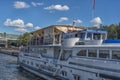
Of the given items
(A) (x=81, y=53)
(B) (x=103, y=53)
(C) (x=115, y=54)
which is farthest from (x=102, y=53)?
(A) (x=81, y=53)

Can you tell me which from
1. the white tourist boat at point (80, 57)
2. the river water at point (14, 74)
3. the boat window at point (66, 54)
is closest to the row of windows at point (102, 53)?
the white tourist boat at point (80, 57)

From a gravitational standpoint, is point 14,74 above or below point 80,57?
below

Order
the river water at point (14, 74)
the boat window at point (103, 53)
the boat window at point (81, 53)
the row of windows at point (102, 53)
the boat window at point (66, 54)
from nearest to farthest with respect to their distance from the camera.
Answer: the row of windows at point (102, 53)
the boat window at point (103, 53)
the boat window at point (81, 53)
the boat window at point (66, 54)
the river water at point (14, 74)

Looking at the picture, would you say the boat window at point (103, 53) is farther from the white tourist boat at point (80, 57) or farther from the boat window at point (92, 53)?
the boat window at point (92, 53)

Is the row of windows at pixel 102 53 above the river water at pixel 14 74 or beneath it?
above

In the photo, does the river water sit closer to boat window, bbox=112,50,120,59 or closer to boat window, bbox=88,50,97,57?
boat window, bbox=88,50,97,57

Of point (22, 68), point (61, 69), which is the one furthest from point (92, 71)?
point (22, 68)

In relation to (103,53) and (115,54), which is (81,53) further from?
(115,54)

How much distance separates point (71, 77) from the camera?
24.4 metres

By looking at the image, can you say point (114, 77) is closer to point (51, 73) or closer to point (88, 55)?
point (88, 55)

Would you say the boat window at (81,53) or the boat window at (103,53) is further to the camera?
the boat window at (81,53)

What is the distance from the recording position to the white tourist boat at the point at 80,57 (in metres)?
19.6

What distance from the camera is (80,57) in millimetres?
23125

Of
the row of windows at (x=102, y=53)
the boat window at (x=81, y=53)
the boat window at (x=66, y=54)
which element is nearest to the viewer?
the row of windows at (x=102, y=53)
